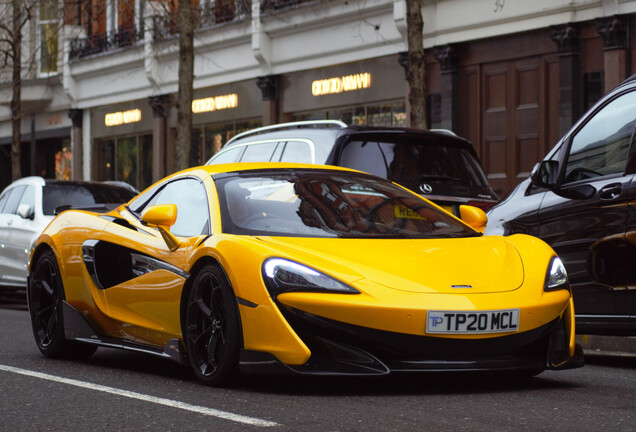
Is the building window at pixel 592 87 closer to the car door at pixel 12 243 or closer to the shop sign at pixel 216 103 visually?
the car door at pixel 12 243

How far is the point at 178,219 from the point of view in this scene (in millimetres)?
7195

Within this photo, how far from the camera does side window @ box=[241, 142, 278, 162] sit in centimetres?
1182

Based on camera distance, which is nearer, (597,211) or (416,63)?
(597,211)

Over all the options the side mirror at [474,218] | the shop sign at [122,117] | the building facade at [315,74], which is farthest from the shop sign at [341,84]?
the side mirror at [474,218]

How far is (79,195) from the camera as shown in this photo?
15.4 meters

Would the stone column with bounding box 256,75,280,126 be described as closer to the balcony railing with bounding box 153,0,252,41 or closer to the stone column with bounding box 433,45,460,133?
the balcony railing with bounding box 153,0,252,41

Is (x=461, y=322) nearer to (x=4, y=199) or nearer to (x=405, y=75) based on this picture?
(x=4, y=199)

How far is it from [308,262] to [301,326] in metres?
0.33

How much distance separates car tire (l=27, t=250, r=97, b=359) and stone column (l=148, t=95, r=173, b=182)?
77.7ft

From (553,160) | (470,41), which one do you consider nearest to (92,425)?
(553,160)

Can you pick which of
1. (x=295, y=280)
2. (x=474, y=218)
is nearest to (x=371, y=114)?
(x=474, y=218)

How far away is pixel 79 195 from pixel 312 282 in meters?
10.0

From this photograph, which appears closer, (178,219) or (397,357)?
(397,357)

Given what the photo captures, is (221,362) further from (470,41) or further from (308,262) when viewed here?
(470,41)
